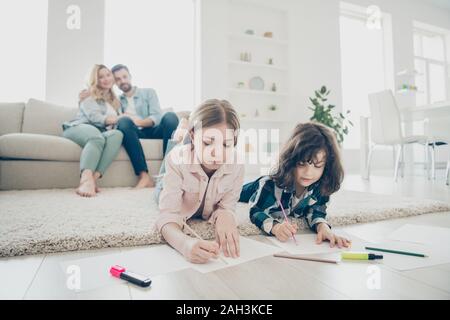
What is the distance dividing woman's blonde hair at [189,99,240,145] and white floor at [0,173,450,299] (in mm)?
387

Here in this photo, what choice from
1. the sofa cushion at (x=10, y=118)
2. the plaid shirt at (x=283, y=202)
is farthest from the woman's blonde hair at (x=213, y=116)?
the sofa cushion at (x=10, y=118)

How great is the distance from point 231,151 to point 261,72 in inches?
144

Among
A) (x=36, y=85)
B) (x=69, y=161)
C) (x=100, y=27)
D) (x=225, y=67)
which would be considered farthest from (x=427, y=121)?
(x=36, y=85)

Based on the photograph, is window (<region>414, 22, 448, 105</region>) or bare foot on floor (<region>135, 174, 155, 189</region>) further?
window (<region>414, 22, 448, 105</region>)

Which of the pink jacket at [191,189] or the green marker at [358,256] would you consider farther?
the pink jacket at [191,189]

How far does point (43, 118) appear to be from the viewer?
7.72 feet

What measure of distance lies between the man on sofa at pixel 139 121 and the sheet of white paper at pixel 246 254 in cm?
129

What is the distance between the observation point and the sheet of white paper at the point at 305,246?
75 centimetres

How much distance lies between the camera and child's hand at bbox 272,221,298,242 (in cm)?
80

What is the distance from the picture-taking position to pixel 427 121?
3254 millimetres

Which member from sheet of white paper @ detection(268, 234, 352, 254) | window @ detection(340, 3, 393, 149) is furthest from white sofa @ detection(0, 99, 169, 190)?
window @ detection(340, 3, 393, 149)

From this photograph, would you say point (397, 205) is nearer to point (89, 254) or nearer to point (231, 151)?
point (231, 151)

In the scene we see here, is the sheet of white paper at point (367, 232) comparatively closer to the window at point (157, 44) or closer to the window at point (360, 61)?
the window at point (157, 44)

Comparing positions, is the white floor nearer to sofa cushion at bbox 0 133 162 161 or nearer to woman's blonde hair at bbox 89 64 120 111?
Result: sofa cushion at bbox 0 133 162 161
